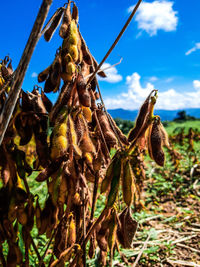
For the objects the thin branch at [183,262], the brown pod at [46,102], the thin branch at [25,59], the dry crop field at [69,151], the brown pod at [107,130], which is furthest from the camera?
the thin branch at [183,262]

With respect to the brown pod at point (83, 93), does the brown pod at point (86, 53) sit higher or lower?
higher

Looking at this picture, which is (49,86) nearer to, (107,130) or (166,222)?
(107,130)

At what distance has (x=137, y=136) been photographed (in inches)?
26.4

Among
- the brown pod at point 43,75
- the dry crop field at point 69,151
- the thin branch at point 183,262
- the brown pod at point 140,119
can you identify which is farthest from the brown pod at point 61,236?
the thin branch at point 183,262

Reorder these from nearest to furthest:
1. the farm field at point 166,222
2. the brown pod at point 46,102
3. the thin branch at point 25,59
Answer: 1. the thin branch at point 25,59
2. the brown pod at point 46,102
3. the farm field at point 166,222

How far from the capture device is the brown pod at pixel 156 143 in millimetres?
632

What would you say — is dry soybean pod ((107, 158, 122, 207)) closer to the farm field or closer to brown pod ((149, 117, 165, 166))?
brown pod ((149, 117, 165, 166))

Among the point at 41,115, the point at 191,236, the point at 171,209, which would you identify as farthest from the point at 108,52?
the point at 171,209

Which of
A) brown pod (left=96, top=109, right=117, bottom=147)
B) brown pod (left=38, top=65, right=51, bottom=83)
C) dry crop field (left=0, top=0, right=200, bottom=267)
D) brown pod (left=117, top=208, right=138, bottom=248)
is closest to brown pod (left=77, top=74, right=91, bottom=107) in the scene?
dry crop field (left=0, top=0, right=200, bottom=267)

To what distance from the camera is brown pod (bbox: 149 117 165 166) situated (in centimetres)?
63

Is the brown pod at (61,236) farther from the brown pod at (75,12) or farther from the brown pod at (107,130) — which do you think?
the brown pod at (75,12)

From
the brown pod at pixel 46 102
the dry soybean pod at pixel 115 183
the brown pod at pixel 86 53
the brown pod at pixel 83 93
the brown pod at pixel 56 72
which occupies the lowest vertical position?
the dry soybean pod at pixel 115 183

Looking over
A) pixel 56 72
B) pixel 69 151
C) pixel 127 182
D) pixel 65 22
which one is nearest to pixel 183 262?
pixel 127 182

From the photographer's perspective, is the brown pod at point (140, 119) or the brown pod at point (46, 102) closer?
the brown pod at point (140, 119)
